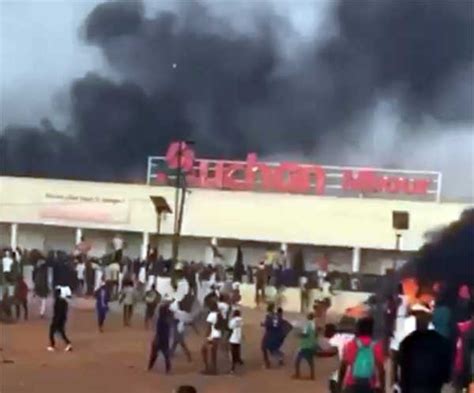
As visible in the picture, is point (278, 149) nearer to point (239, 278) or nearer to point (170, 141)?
point (170, 141)

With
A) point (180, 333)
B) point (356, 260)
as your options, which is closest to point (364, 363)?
point (180, 333)

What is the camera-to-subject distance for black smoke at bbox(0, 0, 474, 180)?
9.14 m

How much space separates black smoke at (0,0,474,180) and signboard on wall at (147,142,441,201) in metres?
0.20

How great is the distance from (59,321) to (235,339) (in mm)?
1468

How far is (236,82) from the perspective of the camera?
9727 millimetres

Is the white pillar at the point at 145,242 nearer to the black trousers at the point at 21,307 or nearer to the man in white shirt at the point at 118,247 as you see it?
the man in white shirt at the point at 118,247

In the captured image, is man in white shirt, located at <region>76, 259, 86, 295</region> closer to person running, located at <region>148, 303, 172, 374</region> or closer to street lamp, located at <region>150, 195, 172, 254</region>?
A: street lamp, located at <region>150, 195, 172, 254</region>

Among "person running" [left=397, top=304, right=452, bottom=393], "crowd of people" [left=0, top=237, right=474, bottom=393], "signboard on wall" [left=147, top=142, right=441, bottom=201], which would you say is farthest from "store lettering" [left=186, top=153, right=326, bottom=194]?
"person running" [left=397, top=304, right=452, bottom=393]

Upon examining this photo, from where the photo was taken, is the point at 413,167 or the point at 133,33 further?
the point at 413,167

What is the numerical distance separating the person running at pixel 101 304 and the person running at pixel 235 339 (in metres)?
1.17

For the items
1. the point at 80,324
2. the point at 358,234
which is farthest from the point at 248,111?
the point at 80,324

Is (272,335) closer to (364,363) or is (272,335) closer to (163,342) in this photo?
(163,342)

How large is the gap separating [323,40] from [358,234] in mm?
1611

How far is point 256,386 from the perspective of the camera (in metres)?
8.13
